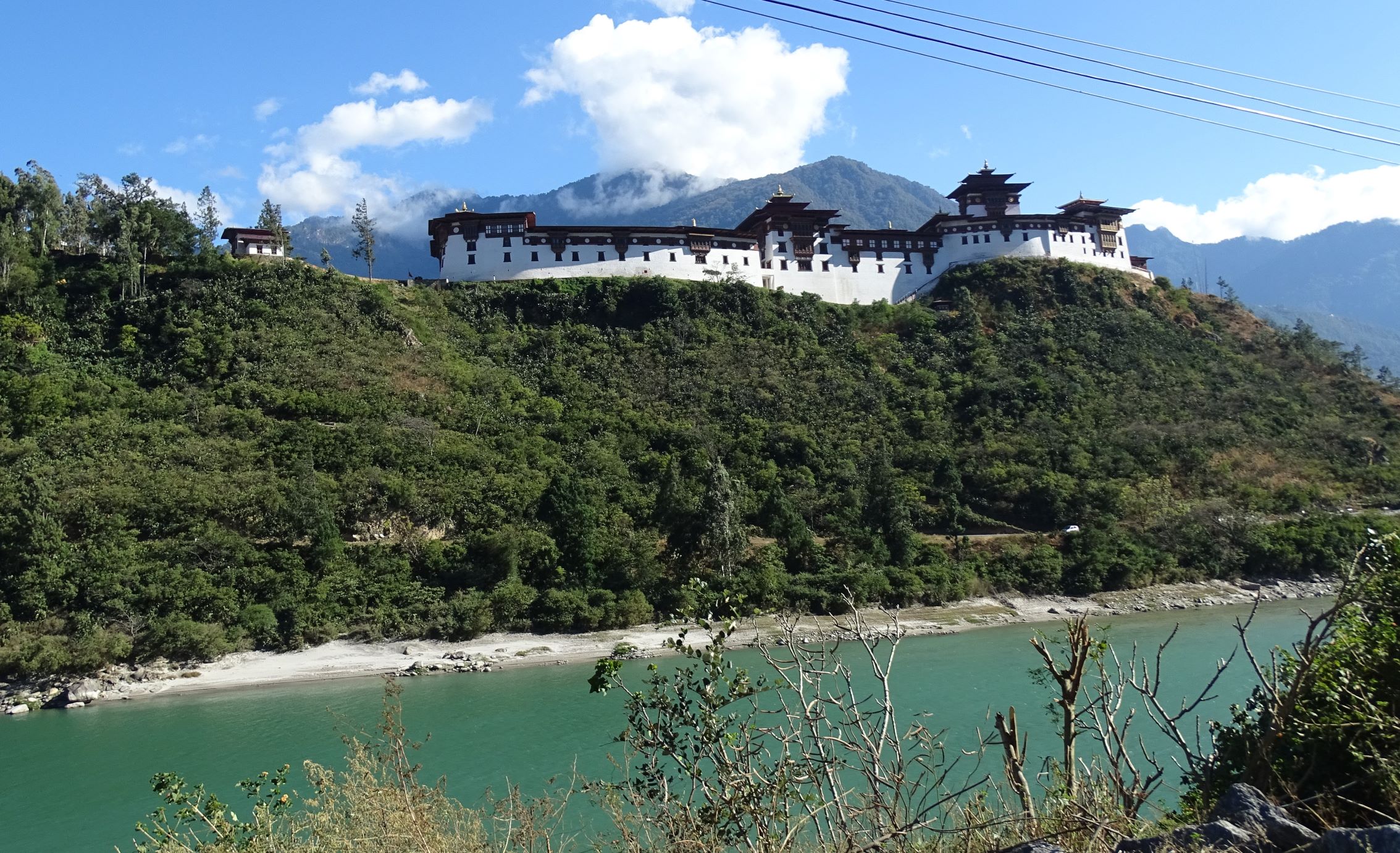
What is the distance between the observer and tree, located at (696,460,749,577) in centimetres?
2848

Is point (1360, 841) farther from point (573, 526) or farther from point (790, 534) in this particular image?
point (790, 534)

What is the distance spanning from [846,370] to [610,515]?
1642 cm

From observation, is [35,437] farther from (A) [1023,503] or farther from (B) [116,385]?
(A) [1023,503]

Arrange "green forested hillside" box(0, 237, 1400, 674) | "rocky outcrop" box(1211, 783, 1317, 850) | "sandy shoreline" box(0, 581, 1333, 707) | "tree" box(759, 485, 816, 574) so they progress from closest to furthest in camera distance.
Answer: "rocky outcrop" box(1211, 783, 1317, 850), "sandy shoreline" box(0, 581, 1333, 707), "green forested hillside" box(0, 237, 1400, 674), "tree" box(759, 485, 816, 574)

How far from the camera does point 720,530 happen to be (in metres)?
28.4

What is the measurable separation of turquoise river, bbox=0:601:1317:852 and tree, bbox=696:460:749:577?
413 centimetres

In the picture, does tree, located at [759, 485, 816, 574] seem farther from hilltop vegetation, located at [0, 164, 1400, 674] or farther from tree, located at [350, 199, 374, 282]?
tree, located at [350, 199, 374, 282]

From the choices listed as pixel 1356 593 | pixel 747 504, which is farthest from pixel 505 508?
pixel 1356 593

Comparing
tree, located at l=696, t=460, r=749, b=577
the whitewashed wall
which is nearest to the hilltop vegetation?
tree, located at l=696, t=460, r=749, b=577

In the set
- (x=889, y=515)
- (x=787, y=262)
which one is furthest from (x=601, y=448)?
(x=787, y=262)

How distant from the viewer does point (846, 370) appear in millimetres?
42281

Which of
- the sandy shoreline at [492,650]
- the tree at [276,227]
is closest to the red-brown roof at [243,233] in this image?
the tree at [276,227]

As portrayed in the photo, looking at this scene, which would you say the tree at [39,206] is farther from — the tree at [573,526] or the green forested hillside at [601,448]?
the tree at [573,526]

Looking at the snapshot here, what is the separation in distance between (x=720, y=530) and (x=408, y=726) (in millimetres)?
12590
